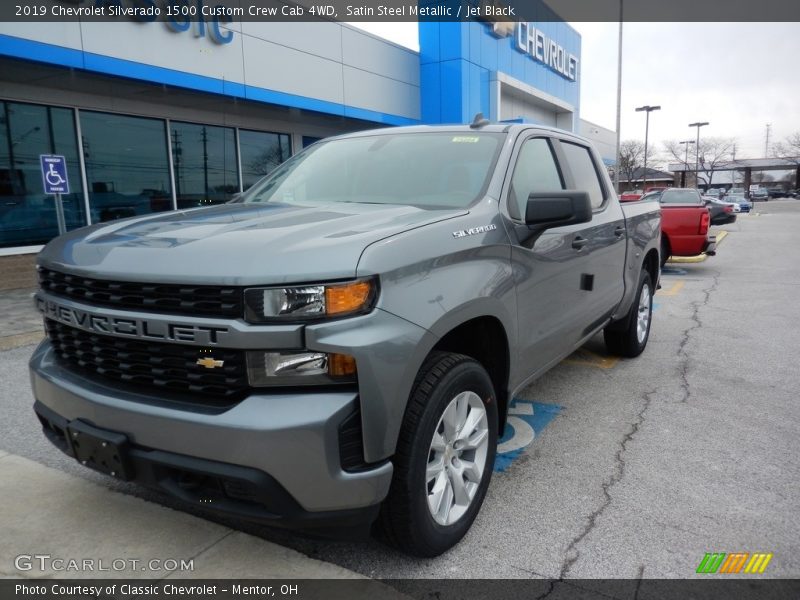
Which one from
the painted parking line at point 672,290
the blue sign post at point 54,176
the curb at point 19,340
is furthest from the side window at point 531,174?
the painted parking line at point 672,290

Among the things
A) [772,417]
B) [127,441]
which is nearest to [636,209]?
[772,417]

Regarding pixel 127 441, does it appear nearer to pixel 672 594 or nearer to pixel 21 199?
pixel 672 594

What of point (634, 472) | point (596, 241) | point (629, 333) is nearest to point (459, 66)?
point (629, 333)

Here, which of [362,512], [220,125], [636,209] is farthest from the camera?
[220,125]

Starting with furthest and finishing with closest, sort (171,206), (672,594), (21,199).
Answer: (171,206), (21,199), (672,594)

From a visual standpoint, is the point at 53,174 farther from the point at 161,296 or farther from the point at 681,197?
the point at 681,197

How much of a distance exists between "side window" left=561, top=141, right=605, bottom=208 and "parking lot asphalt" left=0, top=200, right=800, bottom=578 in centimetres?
152

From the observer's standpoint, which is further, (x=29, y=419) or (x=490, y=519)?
(x=29, y=419)

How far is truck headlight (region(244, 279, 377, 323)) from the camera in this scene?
2023 millimetres

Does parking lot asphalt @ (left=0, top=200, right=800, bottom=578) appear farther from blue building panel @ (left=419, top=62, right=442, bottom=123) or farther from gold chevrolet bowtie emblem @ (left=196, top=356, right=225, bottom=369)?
blue building panel @ (left=419, top=62, right=442, bottom=123)

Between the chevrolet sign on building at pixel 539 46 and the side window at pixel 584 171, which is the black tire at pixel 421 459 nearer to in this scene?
the side window at pixel 584 171

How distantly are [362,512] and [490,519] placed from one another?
3.32ft

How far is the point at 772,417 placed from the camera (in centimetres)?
418

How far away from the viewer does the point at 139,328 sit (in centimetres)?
218
